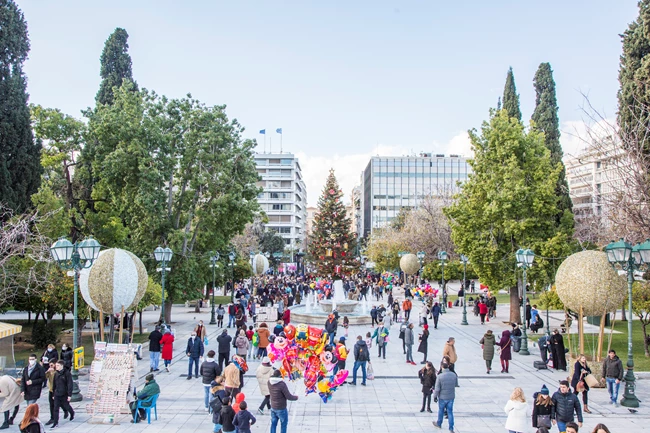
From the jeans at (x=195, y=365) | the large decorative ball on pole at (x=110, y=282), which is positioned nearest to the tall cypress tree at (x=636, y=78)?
the jeans at (x=195, y=365)

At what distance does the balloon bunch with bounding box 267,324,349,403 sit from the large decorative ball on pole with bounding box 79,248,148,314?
20.9 ft

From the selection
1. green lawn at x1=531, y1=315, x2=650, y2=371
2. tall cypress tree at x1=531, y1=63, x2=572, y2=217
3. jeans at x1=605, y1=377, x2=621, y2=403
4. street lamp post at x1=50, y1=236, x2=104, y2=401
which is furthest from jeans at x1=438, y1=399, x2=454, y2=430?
tall cypress tree at x1=531, y1=63, x2=572, y2=217

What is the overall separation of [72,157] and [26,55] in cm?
658

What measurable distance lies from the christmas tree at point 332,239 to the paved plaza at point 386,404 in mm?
27736

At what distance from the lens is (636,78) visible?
21422 mm

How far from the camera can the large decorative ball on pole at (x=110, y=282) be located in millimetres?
16859

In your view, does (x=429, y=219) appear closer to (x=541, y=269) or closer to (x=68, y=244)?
(x=541, y=269)

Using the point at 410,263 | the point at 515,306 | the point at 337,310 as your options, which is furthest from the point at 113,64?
the point at 410,263

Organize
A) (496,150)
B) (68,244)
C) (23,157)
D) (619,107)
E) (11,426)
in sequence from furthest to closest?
(496,150) < (23,157) < (619,107) < (68,244) < (11,426)

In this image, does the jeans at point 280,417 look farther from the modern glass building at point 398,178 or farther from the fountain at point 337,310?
the modern glass building at point 398,178

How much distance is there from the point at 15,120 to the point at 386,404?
20.8 metres

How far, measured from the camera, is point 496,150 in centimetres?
2941

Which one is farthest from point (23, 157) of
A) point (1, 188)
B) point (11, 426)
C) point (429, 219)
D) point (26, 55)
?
point (429, 219)

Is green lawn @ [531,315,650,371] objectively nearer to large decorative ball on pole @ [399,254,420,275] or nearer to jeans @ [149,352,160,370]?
jeans @ [149,352,160,370]
